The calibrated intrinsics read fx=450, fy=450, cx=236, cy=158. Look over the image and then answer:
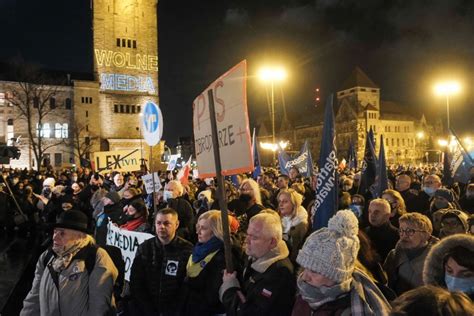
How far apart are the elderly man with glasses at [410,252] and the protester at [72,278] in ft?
8.66

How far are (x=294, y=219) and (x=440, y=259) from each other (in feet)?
9.93

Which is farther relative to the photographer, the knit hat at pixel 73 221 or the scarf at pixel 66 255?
the knit hat at pixel 73 221

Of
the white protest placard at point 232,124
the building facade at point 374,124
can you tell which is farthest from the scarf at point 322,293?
the building facade at point 374,124

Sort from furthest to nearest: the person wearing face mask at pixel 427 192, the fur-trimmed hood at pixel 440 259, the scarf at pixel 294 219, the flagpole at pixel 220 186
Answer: the person wearing face mask at pixel 427 192 < the scarf at pixel 294 219 < the flagpole at pixel 220 186 < the fur-trimmed hood at pixel 440 259

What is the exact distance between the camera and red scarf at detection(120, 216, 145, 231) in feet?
20.1

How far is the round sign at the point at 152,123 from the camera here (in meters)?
7.73

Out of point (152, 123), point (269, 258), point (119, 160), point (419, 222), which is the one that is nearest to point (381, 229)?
point (419, 222)

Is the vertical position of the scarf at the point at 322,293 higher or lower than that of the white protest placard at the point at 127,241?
higher

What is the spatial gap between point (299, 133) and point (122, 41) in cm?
6263

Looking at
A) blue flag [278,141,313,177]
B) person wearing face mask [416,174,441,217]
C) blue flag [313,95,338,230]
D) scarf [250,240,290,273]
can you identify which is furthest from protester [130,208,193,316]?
blue flag [278,141,313,177]

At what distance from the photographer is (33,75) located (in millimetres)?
58969

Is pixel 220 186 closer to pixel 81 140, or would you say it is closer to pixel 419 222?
pixel 419 222

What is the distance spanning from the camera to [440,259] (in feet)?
8.87

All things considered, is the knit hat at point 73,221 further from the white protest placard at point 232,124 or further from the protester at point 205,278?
the white protest placard at point 232,124
